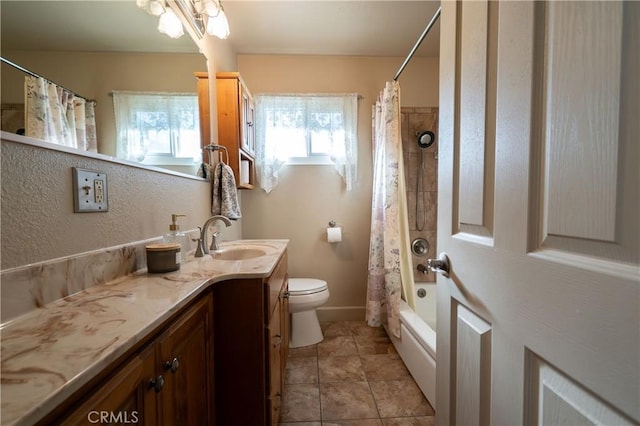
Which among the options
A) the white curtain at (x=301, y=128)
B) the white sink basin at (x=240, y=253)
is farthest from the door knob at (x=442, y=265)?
the white curtain at (x=301, y=128)

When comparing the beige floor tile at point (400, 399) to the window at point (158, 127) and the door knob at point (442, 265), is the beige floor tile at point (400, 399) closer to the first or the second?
the door knob at point (442, 265)

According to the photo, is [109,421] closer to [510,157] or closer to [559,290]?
[559,290]

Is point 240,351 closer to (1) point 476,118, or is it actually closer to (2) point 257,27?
(1) point 476,118

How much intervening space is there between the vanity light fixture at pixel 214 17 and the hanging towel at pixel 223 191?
77 centimetres

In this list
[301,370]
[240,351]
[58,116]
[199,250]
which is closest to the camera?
[58,116]

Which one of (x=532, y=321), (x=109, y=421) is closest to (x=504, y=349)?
(x=532, y=321)

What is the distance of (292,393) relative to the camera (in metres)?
1.52

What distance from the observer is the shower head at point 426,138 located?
2.32 meters

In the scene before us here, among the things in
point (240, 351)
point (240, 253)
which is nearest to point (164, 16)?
point (240, 253)

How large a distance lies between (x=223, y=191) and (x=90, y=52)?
92cm

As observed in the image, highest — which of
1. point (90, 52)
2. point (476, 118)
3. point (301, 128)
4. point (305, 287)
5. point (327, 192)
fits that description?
point (301, 128)

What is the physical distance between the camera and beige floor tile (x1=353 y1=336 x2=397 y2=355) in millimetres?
1933

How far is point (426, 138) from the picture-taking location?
2326 millimetres

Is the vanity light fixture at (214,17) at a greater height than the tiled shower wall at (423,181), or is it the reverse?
the vanity light fixture at (214,17)
